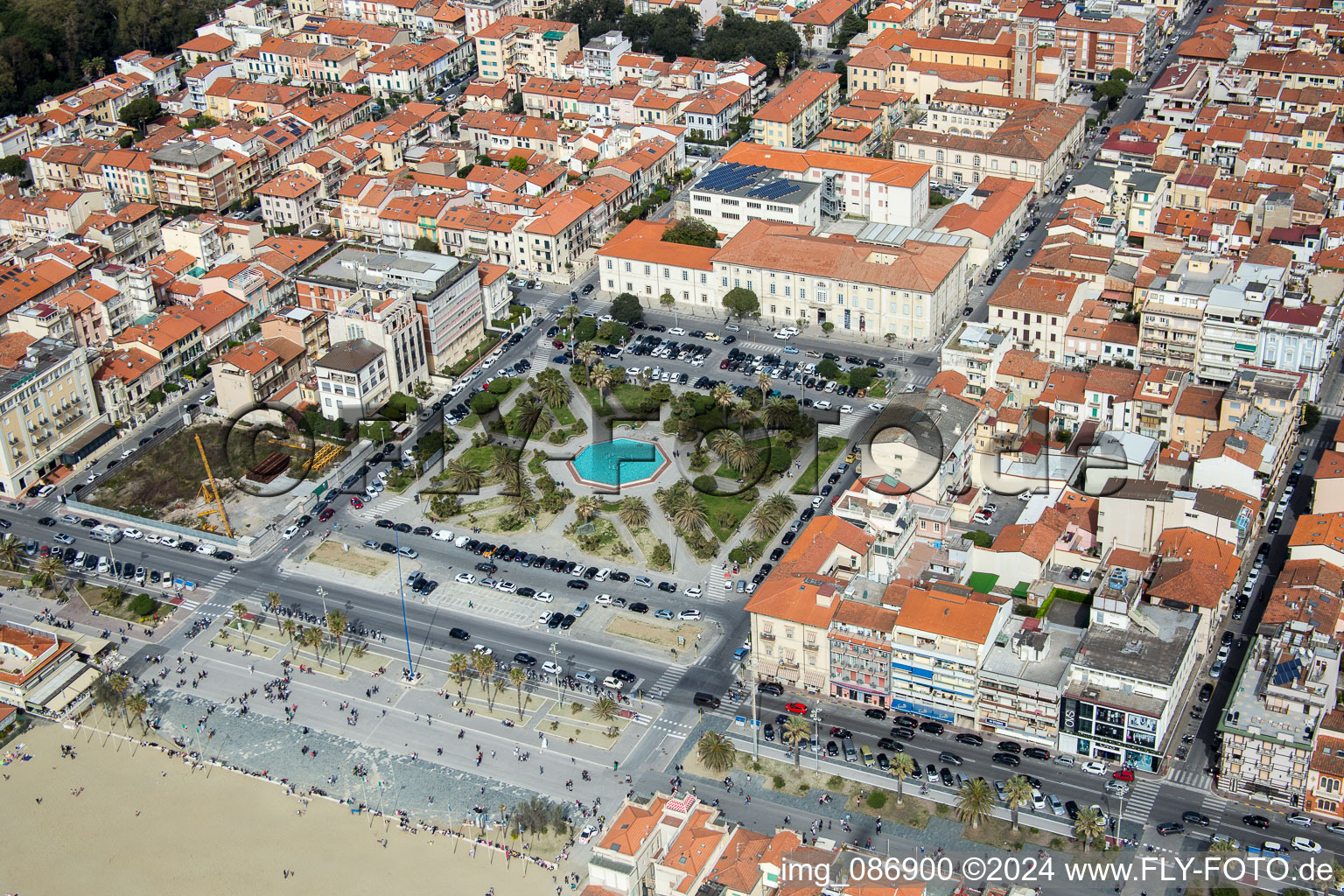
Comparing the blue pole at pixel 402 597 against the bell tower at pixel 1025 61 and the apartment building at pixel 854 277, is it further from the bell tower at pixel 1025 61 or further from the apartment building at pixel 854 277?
the bell tower at pixel 1025 61

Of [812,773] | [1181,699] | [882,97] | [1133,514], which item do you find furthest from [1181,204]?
[812,773]

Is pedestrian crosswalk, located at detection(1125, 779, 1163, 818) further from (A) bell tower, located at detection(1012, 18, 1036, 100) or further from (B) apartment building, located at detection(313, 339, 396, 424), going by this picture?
(A) bell tower, located at detection(1012, 18, 1036, 100)

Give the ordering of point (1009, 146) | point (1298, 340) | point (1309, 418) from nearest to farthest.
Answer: point (1309, 418), point (1298, 340), point (1009, 146)

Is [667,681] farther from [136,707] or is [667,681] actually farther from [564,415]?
[564,415]

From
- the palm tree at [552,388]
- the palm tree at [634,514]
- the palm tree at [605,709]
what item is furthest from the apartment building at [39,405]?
the palm tree at [605,709]

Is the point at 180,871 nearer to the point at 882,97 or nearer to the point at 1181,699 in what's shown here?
the point at 1181,699

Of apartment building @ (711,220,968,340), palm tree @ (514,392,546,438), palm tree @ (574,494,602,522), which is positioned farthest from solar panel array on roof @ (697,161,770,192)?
palm tree @ (574,494,602,522)

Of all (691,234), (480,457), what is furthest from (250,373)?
(691,234)
